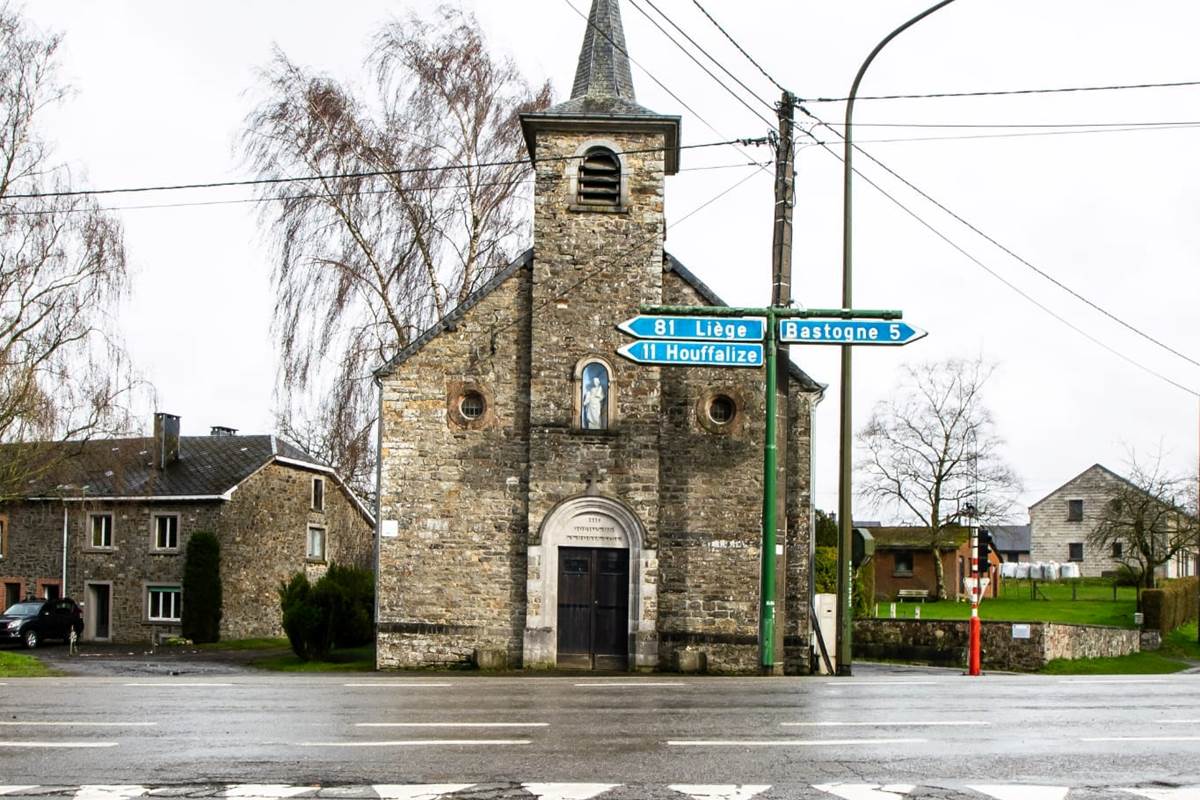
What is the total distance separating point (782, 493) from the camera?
2548 centimetres

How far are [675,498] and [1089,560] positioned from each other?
6444cm

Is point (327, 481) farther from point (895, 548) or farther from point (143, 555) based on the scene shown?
point (895, 548)

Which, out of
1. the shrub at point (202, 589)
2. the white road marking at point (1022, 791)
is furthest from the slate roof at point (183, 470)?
the white road marking at point (1022, 791)

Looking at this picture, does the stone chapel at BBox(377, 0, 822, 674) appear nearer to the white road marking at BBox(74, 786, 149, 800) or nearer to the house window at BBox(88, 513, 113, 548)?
the white road marking at BBox(74, 786, 149, 800)

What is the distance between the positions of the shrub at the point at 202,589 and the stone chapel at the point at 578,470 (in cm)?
2227

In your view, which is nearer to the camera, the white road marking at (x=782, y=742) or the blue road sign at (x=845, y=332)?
the white road marking at (x=782, y=742)

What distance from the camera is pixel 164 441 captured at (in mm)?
50781

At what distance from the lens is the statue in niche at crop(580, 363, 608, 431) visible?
2577 cm

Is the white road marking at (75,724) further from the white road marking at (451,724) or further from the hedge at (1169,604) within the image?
the hedge at (1169,604)

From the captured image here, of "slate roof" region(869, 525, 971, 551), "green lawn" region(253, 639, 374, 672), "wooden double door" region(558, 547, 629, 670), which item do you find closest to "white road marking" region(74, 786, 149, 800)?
"wooden double door" region(558, 547, 629, 670)

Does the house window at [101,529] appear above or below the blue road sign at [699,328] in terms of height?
below

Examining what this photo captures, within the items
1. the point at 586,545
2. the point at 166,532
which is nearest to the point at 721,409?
the point at 586,545

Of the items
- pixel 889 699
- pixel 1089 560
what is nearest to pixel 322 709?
pixel 889 699

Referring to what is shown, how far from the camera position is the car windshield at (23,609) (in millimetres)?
44969
